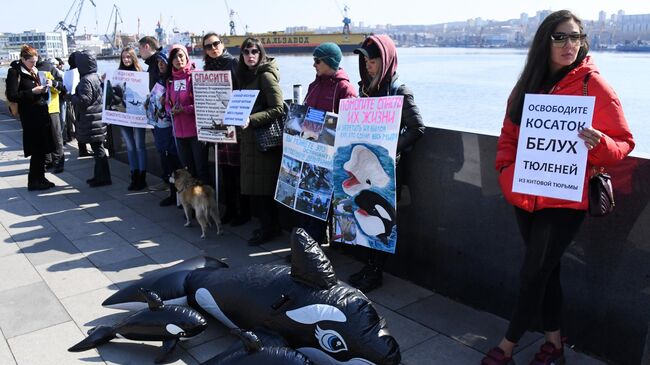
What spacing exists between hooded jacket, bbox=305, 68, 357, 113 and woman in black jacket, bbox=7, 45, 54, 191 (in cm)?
469

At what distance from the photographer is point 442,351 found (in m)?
3.46

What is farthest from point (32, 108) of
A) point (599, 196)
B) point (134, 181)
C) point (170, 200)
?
point (599, 196)

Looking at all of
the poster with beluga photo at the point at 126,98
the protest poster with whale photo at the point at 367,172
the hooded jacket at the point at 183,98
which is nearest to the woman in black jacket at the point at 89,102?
the poster with beluga photo at the point at 126,98

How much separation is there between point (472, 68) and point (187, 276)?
20.3 ft

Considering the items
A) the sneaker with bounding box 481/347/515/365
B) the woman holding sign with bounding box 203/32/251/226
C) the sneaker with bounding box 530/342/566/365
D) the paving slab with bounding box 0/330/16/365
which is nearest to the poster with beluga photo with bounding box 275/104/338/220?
the woman holding sign with bounding box 203/32/251/226

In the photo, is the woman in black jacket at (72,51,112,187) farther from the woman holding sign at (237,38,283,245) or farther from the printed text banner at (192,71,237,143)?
the woman holding sign at (237,38,283,245)

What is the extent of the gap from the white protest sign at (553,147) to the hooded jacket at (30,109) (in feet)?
22.5

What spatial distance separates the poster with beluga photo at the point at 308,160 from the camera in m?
4.56

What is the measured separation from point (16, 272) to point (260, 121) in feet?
8.62

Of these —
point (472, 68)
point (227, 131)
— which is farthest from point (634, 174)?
point (472, 68)

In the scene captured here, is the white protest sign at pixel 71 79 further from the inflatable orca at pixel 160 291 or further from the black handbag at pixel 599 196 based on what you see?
the black handbag at pixel 599 196

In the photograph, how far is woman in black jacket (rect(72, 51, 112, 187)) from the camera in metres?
7.49

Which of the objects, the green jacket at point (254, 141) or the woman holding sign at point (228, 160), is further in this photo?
the woman holding sign at point (228, 160)

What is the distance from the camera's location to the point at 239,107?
520 centimetres
